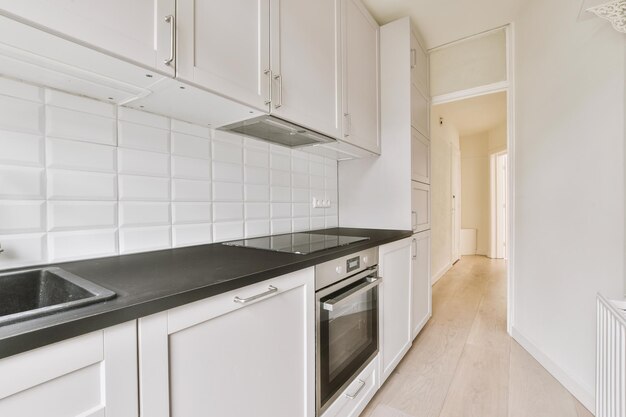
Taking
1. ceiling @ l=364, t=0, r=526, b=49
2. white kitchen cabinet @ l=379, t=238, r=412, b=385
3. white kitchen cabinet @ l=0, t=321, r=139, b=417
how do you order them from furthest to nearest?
1. ceiling @ l=364, t=0, r=526, b=49
2. white kitchen cabinet @ l=379, t=238, r=412, b=385
3. white kitchen cabinet @ l=0, t=321, r=139, b=417

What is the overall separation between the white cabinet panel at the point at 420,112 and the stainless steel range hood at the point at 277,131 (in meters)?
0.89

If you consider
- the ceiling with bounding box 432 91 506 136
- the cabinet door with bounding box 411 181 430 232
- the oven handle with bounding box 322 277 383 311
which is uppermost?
the ceiling with bounding box 432 91 506 136

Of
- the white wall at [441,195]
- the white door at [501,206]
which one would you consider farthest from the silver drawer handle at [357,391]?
the white door at [501,206]

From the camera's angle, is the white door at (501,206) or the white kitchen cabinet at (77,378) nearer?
the white kitchen cabinet at (77,378)

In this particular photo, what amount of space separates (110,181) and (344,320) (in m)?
1.16

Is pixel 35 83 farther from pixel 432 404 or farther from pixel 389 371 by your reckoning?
pixel 432 404

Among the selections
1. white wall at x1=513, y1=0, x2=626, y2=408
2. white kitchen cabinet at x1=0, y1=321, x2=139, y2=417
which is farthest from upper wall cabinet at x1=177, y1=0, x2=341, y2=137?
white wall at x1=513, y1=0, x2=626, y2=408

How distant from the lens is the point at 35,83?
2.91ft

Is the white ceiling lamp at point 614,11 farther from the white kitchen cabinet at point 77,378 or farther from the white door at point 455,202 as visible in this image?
the white door at point 455,202

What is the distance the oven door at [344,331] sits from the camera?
1.15 meters

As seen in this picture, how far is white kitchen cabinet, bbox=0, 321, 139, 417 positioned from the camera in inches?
17.4

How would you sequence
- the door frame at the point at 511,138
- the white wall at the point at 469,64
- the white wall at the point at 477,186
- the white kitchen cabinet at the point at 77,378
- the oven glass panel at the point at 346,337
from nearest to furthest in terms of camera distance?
1. the white kitchen cabinet at the point at 77,378
2. the oven glass panel at the point at 346,337
3. the door frame at the point at 511,138
4. the white wall at the point at 469,64
5. the white wall at the point at 477,186

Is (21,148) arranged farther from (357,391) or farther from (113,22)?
(357,391)

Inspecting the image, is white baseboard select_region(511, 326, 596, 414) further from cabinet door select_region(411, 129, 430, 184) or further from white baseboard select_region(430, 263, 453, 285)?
white baseboard select_region(430, 263, 453, 285)
